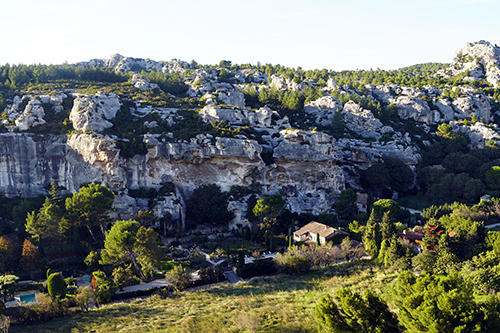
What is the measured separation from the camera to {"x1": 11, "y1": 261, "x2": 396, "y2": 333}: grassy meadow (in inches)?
930

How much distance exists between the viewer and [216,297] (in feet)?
98.1

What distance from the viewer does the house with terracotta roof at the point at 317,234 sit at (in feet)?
139

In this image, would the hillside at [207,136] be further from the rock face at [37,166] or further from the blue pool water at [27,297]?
the blue pool water at [27,297]

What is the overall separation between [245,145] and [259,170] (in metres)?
4.65

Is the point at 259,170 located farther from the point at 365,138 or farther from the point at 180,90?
the point at 180,90

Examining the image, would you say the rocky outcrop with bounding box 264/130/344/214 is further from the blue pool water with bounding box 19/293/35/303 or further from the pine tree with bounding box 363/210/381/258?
the blue pool water with bounding box 19/293/35/303

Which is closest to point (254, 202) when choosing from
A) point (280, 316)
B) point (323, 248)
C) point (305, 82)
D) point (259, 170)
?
point (259, 170)

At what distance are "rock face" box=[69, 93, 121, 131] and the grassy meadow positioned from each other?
111ft

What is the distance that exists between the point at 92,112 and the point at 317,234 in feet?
129

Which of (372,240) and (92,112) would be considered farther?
(92,112)

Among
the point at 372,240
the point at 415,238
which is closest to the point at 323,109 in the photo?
the point at 415,238

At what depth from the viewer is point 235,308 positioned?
87.7 ft

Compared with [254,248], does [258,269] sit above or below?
above

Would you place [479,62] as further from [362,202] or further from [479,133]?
[362,202]
